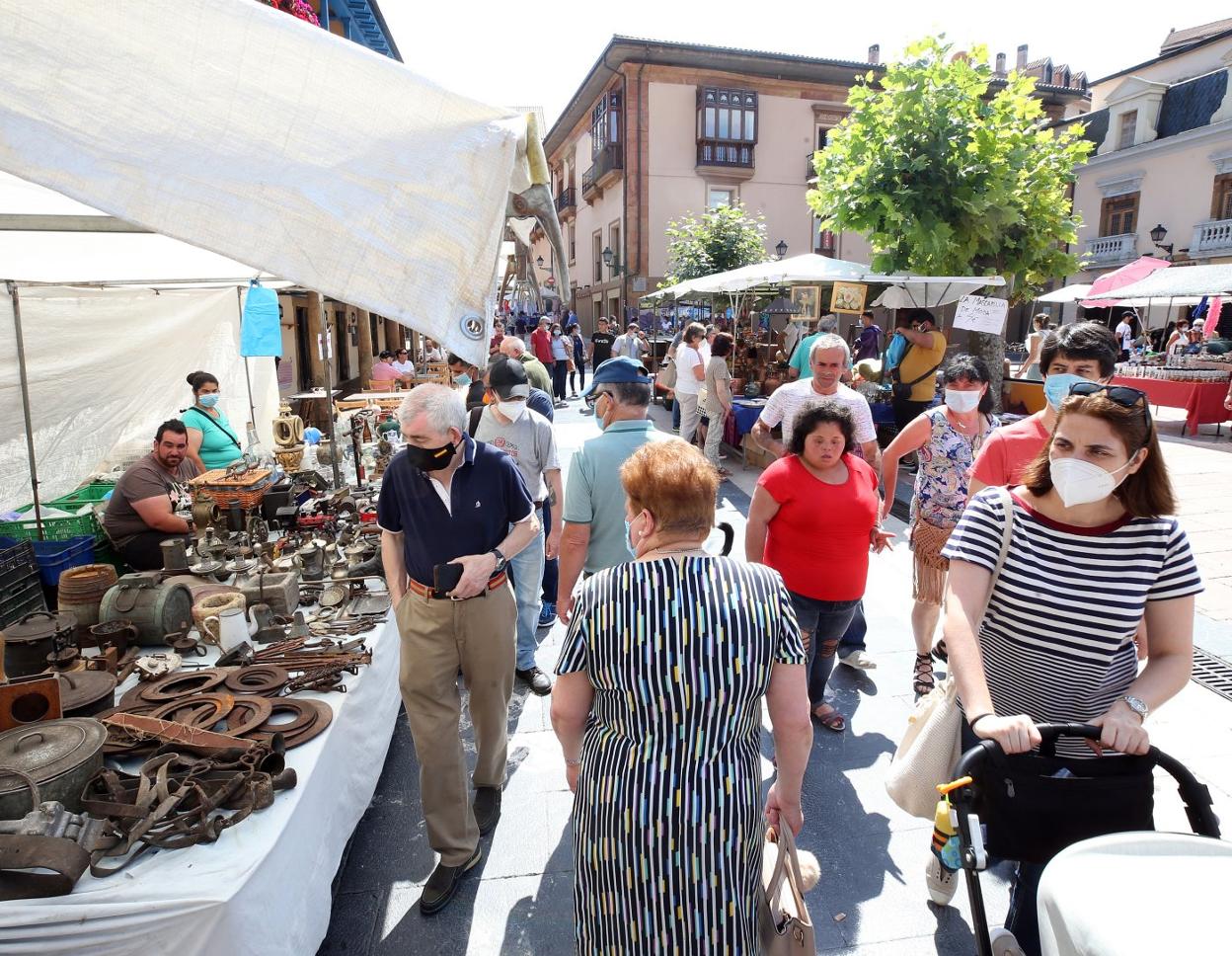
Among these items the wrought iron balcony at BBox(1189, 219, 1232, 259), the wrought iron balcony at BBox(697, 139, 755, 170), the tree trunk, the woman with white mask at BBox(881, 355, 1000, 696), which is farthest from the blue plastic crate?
the wrought iron balcony at BBox(1189, 219, 1232, 259)

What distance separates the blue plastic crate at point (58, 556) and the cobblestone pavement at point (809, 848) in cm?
204

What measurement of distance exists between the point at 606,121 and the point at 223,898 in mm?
30077

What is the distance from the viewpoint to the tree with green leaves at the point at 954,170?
8.41m

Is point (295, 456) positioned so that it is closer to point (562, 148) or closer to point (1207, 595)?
point (1207, 595)

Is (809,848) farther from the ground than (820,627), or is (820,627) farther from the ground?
(820,627)

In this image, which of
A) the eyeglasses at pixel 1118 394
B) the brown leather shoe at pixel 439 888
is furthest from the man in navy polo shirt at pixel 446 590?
the eyeglasses at pixel 1118 394

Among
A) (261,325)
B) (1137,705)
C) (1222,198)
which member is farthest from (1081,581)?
(1222,198)

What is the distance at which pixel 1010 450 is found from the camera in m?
2.99

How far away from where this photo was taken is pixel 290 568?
3.69m

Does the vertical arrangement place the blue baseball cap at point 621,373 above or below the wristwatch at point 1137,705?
above

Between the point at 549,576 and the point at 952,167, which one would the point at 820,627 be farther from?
the point at 952,167

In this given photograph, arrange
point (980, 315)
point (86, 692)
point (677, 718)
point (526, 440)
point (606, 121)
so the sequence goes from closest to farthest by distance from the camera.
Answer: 1. point (677, 718)
2. point (86, 692)
3. point (526, 440)
4. point (980, 315)
5. point (606, 121)

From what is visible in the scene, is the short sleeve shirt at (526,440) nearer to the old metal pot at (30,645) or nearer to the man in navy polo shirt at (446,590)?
the man in navy polo shirt at (446,590)

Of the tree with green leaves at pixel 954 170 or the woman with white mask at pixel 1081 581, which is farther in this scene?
the tree with green leaves at pixel 954 170
